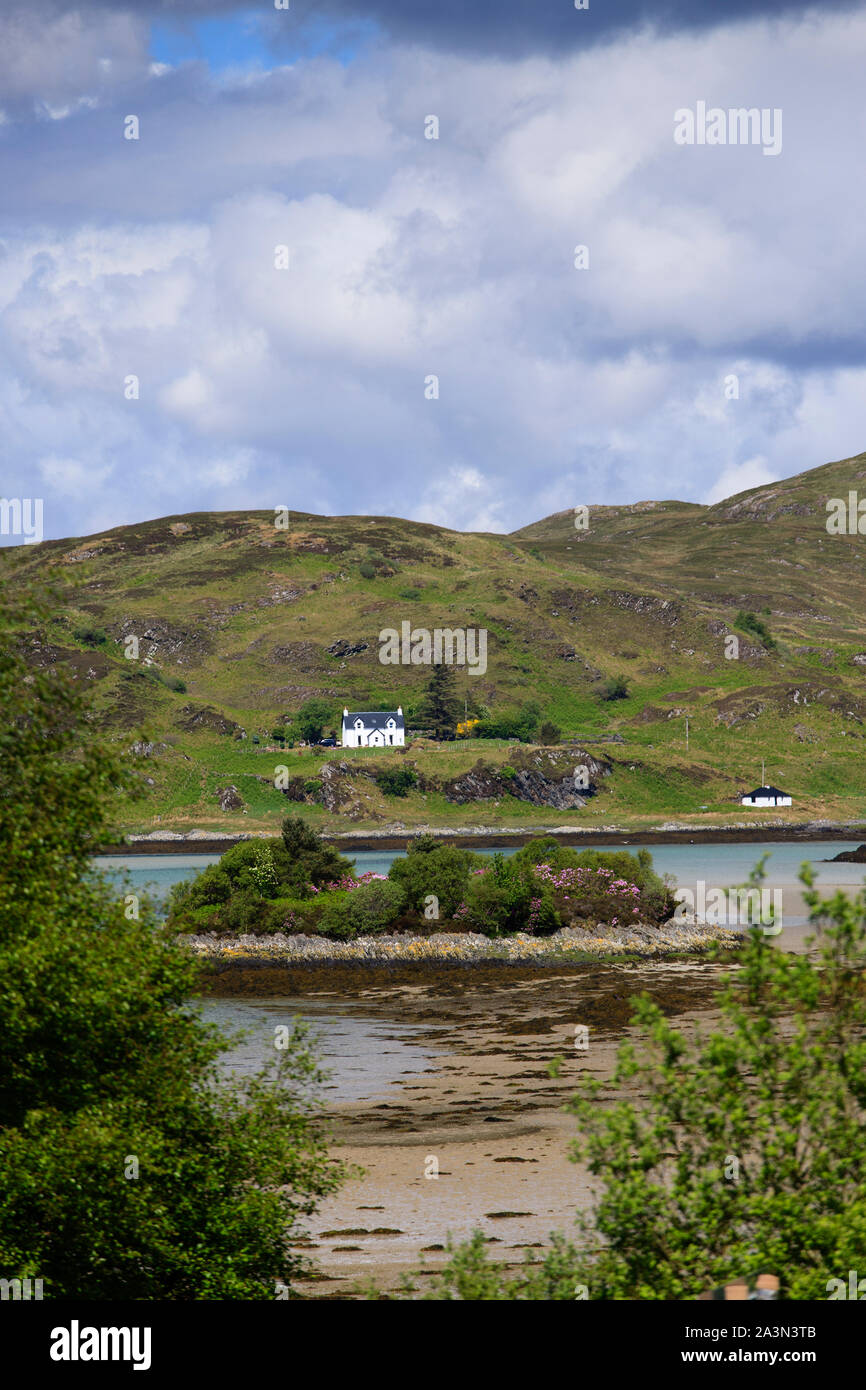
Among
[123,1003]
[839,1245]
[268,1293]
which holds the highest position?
[123,1003]

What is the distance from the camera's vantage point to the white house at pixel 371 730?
640ft

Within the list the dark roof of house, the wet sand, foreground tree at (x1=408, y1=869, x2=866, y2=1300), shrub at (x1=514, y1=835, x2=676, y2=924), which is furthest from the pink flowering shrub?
the dark roof of house

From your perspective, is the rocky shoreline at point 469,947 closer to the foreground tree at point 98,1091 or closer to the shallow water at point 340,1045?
the shallow water at point 340,1045

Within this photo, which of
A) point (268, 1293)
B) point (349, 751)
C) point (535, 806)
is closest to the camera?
point (268, 1293)

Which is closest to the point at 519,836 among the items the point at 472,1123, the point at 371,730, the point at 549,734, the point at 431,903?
the point at 549,734

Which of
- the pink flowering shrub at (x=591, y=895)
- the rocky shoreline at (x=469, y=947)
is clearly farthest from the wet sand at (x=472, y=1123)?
the pink flowering shrub at (x=591, y=895)

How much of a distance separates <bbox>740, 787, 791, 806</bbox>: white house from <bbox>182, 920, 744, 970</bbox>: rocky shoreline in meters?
115

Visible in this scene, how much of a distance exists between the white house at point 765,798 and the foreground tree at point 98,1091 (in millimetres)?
169273

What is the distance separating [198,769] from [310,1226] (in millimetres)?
163245

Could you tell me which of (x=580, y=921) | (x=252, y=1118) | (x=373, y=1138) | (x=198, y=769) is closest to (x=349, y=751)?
(x=198, y=769)

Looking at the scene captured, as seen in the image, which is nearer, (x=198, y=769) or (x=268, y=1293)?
(x=268, y=1293)

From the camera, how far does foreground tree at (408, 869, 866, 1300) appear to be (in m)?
9.91
